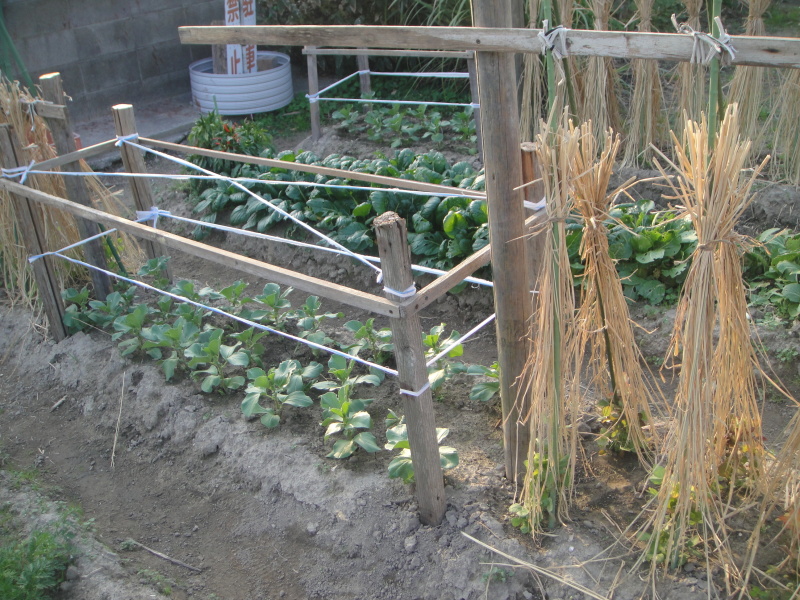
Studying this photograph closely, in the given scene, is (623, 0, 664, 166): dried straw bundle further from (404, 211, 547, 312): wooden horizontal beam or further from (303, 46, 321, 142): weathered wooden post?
(404, 211, 547, 312): wooden horizontal beam

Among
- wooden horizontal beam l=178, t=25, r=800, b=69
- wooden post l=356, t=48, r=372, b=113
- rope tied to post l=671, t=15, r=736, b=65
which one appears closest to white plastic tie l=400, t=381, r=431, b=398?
wooden horizontal beam l=178, t=25, r=800, b=69

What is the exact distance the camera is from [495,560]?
8.55 ft

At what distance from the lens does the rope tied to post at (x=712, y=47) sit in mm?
1916

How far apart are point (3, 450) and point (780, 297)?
3.77 metres

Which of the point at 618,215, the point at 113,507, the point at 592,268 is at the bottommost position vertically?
the point at 113,507

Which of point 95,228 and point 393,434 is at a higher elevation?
point 95,228

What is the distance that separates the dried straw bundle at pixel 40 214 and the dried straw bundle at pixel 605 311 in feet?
9.58

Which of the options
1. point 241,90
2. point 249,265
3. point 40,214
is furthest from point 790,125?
point 241,90

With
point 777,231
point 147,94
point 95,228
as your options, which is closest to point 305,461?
point 95,228

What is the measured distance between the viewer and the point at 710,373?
220cm

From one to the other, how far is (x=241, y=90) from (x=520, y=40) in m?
5.96

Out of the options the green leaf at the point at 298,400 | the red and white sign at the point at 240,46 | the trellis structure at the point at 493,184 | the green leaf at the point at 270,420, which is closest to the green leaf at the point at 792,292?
the trellis structure at the point at 493,184

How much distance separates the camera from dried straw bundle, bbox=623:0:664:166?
17.0 feet

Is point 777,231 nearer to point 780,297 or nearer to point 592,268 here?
point 780,297
